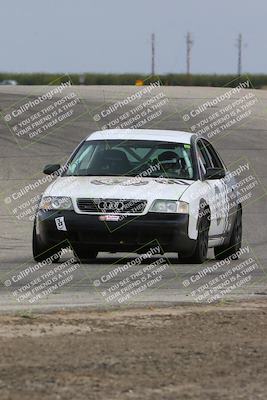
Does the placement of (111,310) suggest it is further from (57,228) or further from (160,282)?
(57,228)

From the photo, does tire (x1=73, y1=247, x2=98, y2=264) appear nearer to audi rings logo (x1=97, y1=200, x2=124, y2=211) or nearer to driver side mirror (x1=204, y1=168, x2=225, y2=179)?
audi rings logo (x1=97, y1=200, x2=124, y2=211)

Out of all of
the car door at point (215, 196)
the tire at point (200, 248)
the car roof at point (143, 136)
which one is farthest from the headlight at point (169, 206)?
the car roof at point (143, 136)

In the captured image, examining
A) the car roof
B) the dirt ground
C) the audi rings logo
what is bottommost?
the audi rings logo

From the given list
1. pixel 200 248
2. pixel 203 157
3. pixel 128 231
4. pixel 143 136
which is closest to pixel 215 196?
pixel 203 157

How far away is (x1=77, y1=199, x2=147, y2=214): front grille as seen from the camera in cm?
1464

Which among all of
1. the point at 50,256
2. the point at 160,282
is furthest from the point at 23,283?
the point at 50,256

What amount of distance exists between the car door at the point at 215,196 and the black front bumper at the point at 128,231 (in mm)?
907

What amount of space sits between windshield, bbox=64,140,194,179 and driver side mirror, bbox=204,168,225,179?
0.19 m

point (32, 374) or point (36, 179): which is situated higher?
point (32, 374)

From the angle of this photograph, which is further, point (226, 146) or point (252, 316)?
point (226, 146)

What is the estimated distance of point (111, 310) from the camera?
34.1 feet

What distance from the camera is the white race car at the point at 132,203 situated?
14.6m

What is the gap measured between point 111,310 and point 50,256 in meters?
4.70

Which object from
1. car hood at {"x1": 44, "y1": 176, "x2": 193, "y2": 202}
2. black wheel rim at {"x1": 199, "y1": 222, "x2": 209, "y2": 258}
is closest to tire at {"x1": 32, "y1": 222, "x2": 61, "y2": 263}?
car hood at {"x1": 44, "y1": 176, "x2": 193, "y2": 202}
